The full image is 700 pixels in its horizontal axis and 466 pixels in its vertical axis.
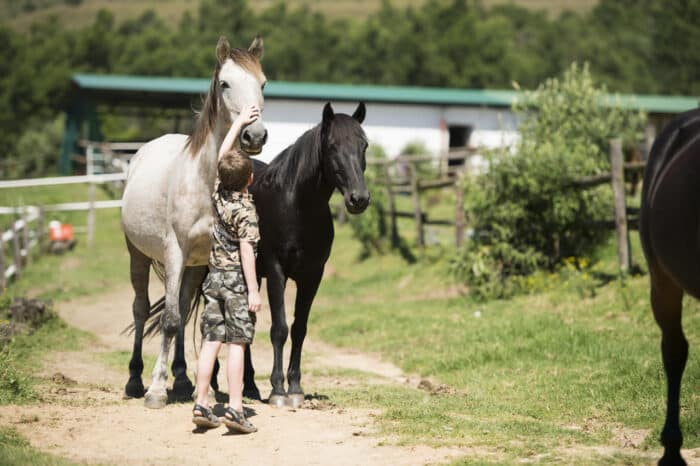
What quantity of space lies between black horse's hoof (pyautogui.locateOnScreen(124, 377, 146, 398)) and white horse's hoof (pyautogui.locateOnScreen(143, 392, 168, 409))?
621 mm

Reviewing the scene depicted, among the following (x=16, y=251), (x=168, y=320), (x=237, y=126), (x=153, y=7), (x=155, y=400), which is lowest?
(x=16, y=251)

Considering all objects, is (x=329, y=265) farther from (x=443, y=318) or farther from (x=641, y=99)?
(x=641, y=99)

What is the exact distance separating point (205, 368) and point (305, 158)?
1.86 meters

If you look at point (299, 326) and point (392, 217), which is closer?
point (299, 326)

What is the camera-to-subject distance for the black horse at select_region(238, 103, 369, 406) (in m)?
6.58

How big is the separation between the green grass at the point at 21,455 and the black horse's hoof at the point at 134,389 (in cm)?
181

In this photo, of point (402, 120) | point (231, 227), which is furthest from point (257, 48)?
point (402, 120)

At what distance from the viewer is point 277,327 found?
21.9 ft

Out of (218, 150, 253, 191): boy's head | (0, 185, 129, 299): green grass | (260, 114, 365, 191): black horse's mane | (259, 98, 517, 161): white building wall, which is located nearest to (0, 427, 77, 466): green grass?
(218, 150, 253, 191): boy's head

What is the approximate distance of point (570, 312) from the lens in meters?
11.0

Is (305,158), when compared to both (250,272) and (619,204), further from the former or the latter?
(619,204)

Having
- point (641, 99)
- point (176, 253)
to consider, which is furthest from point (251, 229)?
point (641, 99)

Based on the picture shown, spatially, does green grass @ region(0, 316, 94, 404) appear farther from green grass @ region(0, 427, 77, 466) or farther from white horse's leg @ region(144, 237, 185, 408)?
green grass @ region(0, 427, 77, 466)

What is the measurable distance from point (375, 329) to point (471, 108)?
878 inches
